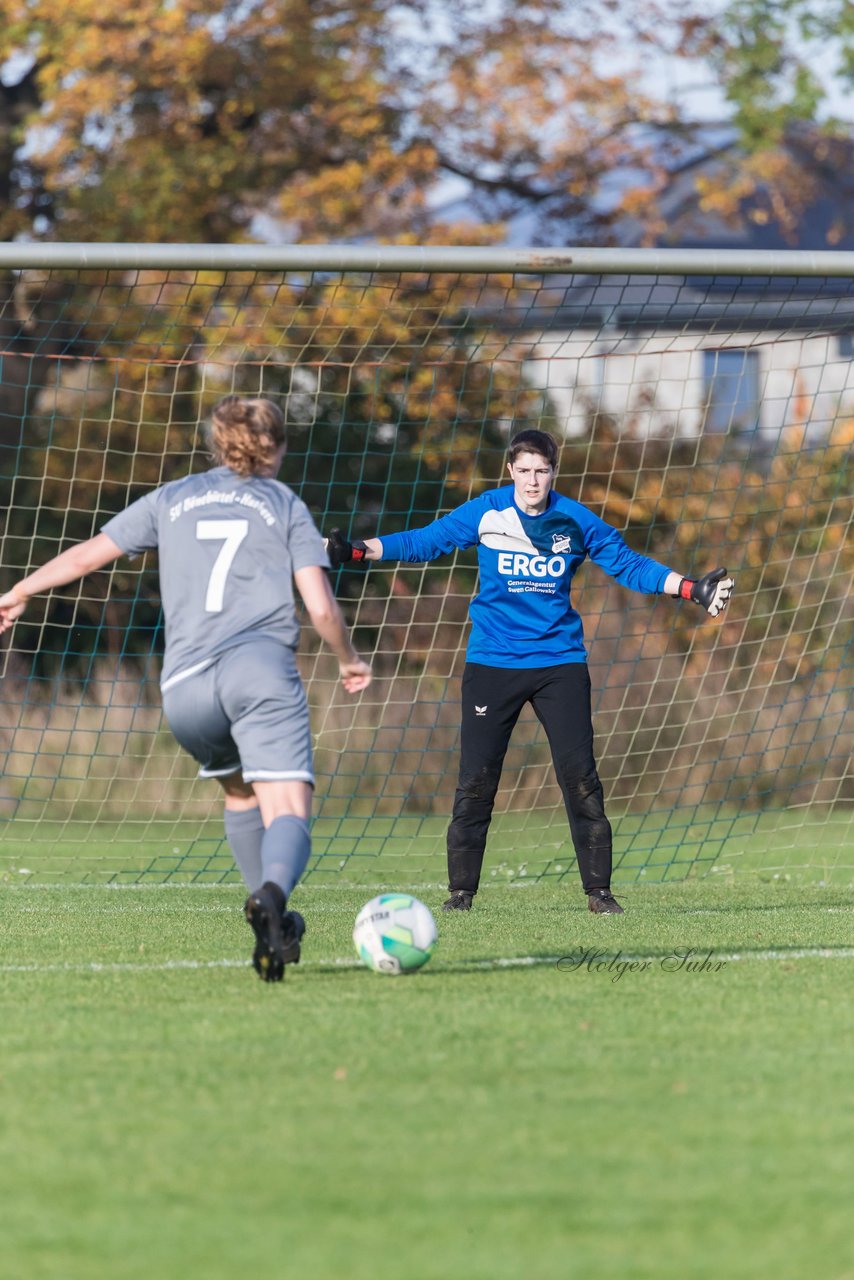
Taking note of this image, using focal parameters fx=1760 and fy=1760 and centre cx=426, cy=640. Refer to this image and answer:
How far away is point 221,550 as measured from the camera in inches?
187

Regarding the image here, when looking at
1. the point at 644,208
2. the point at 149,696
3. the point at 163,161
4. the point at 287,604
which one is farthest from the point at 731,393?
the point at 287,604

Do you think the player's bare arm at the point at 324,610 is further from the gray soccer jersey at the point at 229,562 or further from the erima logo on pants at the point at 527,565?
the erima logo on pants at the point at 527,565

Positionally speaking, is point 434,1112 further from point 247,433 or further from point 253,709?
point 247,433

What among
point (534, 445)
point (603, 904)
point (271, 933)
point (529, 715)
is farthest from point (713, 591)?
point (529, 715)

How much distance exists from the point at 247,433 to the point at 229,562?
0.35 metres

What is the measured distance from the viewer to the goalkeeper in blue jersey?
6676 mm

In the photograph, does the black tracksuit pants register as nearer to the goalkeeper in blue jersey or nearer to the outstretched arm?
the goalkeeper in blue jersey

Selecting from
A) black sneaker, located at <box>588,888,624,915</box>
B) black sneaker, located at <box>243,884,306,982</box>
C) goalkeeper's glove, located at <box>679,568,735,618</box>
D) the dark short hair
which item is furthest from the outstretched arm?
black sneaker, located at <box>588,888,624,915</box>

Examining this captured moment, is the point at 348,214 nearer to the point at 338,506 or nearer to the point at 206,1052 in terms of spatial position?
the point at 338,506

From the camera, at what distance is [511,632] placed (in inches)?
266

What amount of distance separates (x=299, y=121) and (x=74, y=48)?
8.52ft

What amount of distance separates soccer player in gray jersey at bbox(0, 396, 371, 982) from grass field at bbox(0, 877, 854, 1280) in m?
0.56

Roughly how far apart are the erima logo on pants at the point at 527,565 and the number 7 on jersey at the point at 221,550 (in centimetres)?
213

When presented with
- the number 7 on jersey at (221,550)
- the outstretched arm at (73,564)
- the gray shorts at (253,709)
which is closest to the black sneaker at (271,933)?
the gray shorts at (253,709)
